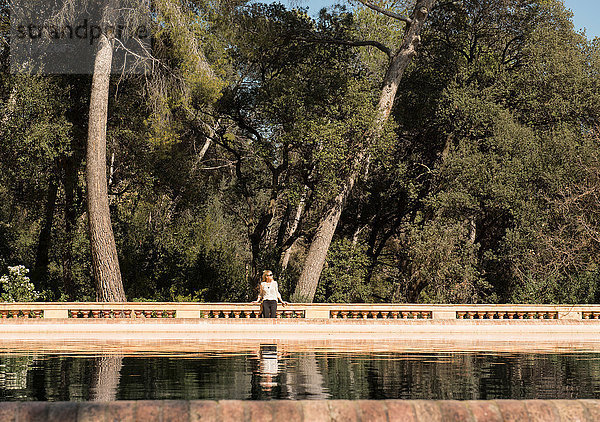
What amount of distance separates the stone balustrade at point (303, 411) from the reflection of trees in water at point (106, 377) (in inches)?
Answer: 131

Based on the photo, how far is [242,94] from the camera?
32.2m

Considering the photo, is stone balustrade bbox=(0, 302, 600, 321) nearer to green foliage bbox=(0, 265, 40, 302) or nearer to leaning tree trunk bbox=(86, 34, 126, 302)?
leaning tree trunk bbox=(86, 34, 126, 302)

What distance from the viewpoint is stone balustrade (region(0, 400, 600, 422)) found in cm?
556

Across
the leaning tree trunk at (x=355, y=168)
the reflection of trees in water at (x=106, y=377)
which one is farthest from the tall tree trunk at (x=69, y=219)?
the reflection of trees in water at (x=106, y=377)

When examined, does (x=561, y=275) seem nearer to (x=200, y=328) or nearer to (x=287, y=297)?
(x=287, y=297)

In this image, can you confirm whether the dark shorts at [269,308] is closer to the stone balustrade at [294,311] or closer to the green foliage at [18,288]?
the stone balustrade at [294,311]

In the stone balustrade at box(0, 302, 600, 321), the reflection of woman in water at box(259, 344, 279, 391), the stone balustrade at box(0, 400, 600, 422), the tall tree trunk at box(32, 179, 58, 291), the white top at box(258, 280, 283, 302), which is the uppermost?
the tall tree trunk at box(32, 179, 58, 291)

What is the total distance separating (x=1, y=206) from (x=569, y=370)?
95.6 ft

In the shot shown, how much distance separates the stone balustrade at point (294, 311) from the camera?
23188 mm

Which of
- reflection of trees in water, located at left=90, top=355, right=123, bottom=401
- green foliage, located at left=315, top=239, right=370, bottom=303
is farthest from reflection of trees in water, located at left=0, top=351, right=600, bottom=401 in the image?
green foliage, located at left=315, top=239, right=370, bottom=303

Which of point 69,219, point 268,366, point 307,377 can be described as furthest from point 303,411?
point 69,219

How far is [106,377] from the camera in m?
11.4

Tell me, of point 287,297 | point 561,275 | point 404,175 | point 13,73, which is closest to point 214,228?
point 287,297

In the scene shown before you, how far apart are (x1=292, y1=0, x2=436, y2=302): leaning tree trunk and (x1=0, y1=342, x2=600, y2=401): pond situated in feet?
36.7
